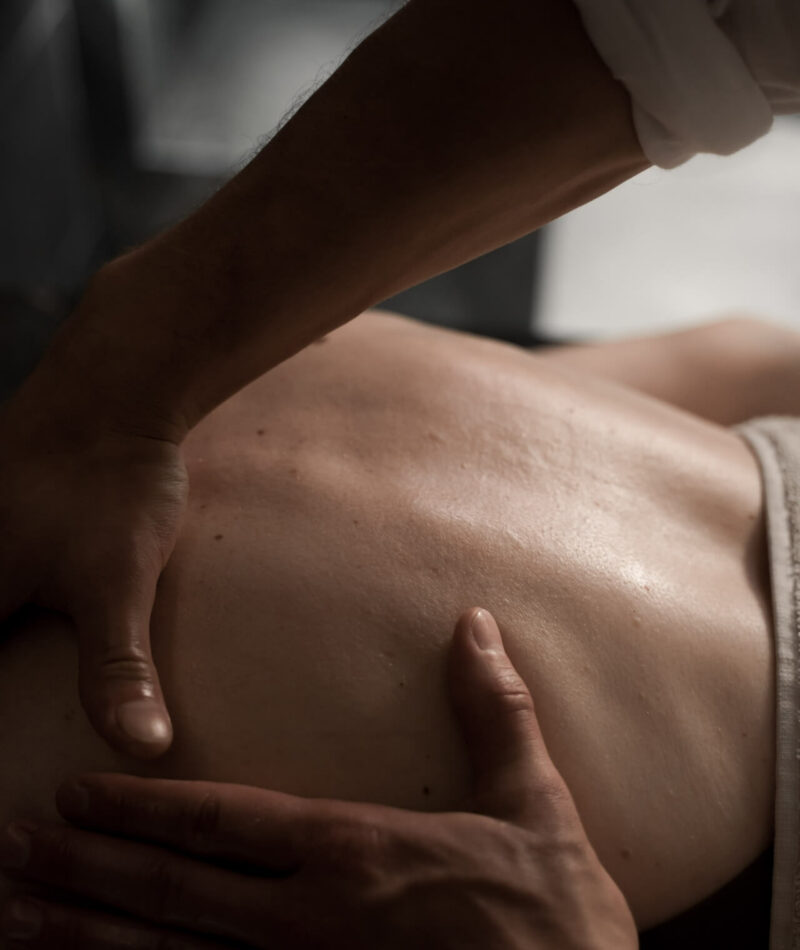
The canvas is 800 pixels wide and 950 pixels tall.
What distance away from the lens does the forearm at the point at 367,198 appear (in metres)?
0.54

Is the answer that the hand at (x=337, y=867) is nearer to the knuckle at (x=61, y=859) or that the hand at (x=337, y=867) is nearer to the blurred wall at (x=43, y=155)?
the knuckle at (x=61, y=859)

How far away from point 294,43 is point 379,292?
6.71 feet

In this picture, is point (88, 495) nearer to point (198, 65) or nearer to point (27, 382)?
point (27, 382)

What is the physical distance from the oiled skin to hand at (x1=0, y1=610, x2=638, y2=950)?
0.09 ft

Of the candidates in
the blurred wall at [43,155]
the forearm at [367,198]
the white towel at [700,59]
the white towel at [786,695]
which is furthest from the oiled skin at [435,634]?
the blurred wall at [43,155]

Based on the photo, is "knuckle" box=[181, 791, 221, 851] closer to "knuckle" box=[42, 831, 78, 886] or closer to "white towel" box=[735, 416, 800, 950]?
"knuckle" box=[42, 831, 78, 886]

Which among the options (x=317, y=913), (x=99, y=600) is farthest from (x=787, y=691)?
(x=99, y=600)

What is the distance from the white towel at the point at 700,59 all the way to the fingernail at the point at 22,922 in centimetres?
58

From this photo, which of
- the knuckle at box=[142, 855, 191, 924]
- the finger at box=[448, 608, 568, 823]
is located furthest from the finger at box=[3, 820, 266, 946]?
the finger at box=[448, 608, 568, 823]

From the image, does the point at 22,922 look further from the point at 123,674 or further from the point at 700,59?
the point at 700,59

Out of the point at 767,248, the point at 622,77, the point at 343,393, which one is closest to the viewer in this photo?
the point at 622,77

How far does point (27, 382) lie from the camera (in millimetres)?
654

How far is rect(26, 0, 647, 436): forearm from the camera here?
54 centimetres

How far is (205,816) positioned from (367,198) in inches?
14.8
